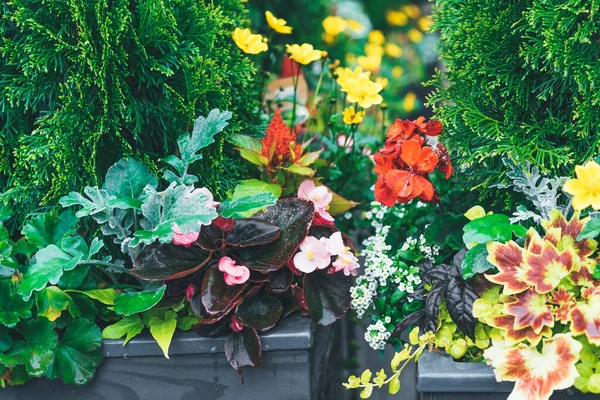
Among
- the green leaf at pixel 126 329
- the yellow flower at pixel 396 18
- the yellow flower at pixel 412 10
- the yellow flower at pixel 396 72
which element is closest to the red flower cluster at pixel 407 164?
the green leaf at pixel 126 329

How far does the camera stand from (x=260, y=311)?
58.2 inches

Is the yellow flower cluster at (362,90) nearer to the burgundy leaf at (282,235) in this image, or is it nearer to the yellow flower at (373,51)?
the burgundy leaf at (282,235)

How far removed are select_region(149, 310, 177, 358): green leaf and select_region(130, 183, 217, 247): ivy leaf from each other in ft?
0.69

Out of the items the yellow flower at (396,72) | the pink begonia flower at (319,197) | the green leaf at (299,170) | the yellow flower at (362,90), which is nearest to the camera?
the pink begonia flower at (319,197)

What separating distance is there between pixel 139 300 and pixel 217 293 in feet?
0.60

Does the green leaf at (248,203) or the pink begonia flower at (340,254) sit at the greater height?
the green leaf at (248,203)

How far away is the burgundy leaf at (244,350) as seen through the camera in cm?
142

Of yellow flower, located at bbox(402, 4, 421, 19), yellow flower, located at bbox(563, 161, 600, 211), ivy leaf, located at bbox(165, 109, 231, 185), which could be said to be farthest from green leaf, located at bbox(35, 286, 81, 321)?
yellow flower, located at bbox(402, 4, 421, 19)

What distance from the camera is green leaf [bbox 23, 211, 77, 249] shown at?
1.56 m

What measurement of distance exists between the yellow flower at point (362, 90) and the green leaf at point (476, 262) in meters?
0.64

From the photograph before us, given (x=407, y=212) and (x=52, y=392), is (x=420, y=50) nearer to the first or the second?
(x=407, y=212)

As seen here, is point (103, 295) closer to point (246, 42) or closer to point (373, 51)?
point (246, 42)

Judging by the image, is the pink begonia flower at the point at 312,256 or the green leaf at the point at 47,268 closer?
the green leaf at the point at 47,268

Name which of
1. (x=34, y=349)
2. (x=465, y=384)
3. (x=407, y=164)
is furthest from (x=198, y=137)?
(x=465, y=384)
